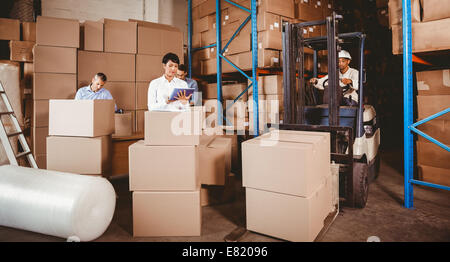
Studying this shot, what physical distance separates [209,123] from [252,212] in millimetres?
3672

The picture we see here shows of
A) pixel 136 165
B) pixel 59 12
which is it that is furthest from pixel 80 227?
pixel 59 12

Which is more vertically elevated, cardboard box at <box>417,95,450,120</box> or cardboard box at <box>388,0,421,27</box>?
cardboard box at <box>388,0,421,27</box>

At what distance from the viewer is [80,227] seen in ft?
8.52

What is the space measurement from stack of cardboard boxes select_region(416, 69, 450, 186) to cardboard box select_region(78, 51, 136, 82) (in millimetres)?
4888

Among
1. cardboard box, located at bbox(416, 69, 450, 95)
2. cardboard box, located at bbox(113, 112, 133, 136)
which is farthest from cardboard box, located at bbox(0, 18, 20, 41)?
cardboard box, located at bbox(416, 69, 450, 95)

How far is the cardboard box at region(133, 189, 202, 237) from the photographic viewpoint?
281cm

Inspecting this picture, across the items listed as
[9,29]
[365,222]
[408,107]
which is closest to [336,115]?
[408,107]

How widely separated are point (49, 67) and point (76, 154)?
7.28 feet

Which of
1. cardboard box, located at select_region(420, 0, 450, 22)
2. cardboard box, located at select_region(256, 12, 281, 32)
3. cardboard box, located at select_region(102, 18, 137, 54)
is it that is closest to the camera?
cardboard box, located at select_region(420, 0, 450, 22)

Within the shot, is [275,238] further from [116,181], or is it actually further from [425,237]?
[116,181]

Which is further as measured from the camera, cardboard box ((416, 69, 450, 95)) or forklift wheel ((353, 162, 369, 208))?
cardboard box ((416, 69, 450, 95))

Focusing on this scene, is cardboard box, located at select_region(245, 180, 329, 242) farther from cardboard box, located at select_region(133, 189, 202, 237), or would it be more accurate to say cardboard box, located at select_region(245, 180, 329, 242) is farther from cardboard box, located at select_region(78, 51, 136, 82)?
cardboard box, located at select_region(78, 51, 136, 82)

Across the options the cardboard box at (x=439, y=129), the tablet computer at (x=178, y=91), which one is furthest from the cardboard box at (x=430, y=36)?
the tablet computer at (x=178, y=91)

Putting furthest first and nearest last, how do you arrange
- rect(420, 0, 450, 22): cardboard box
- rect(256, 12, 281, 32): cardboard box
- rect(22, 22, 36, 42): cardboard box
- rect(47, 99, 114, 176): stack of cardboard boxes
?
rect(22, 22, 36, 42): cardboard box < rect(256, 12, 281, 32): cardboard box < rect(47, 99, 114, 176): stack of cardboard boxes < rect(420, 0, 450, 22): cardboard box
